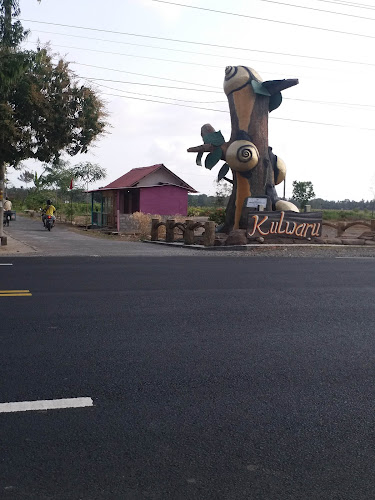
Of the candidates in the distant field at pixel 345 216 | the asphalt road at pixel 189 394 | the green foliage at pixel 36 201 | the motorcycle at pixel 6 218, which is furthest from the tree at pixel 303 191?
the asphalt road at pixel 189 394

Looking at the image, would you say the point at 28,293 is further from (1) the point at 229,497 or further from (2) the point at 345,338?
(1) the point at 229,497

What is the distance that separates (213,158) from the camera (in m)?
25.6

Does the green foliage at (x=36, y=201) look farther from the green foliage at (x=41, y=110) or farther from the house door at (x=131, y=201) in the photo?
the green foliage at (x=41, y=110)

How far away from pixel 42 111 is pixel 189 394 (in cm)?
1583

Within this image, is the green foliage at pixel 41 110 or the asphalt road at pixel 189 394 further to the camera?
the green foliage at pixel 41 110

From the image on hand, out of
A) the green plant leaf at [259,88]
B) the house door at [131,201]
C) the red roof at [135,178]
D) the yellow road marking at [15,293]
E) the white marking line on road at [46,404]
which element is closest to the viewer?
the white marking line on road at [46,404]

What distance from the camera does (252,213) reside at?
21.9m

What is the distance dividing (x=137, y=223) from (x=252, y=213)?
9.41m

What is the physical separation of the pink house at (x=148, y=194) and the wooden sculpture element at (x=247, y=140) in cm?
1053

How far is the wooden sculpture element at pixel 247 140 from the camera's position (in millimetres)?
24250

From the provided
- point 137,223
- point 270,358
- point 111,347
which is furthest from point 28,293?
point 137,223

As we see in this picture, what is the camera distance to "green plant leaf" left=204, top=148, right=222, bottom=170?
1003 inches

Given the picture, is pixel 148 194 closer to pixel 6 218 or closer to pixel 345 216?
pixel 6 218

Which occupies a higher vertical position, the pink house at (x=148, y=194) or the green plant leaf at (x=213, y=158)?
the green plant leaf at (x=213, y=158)
